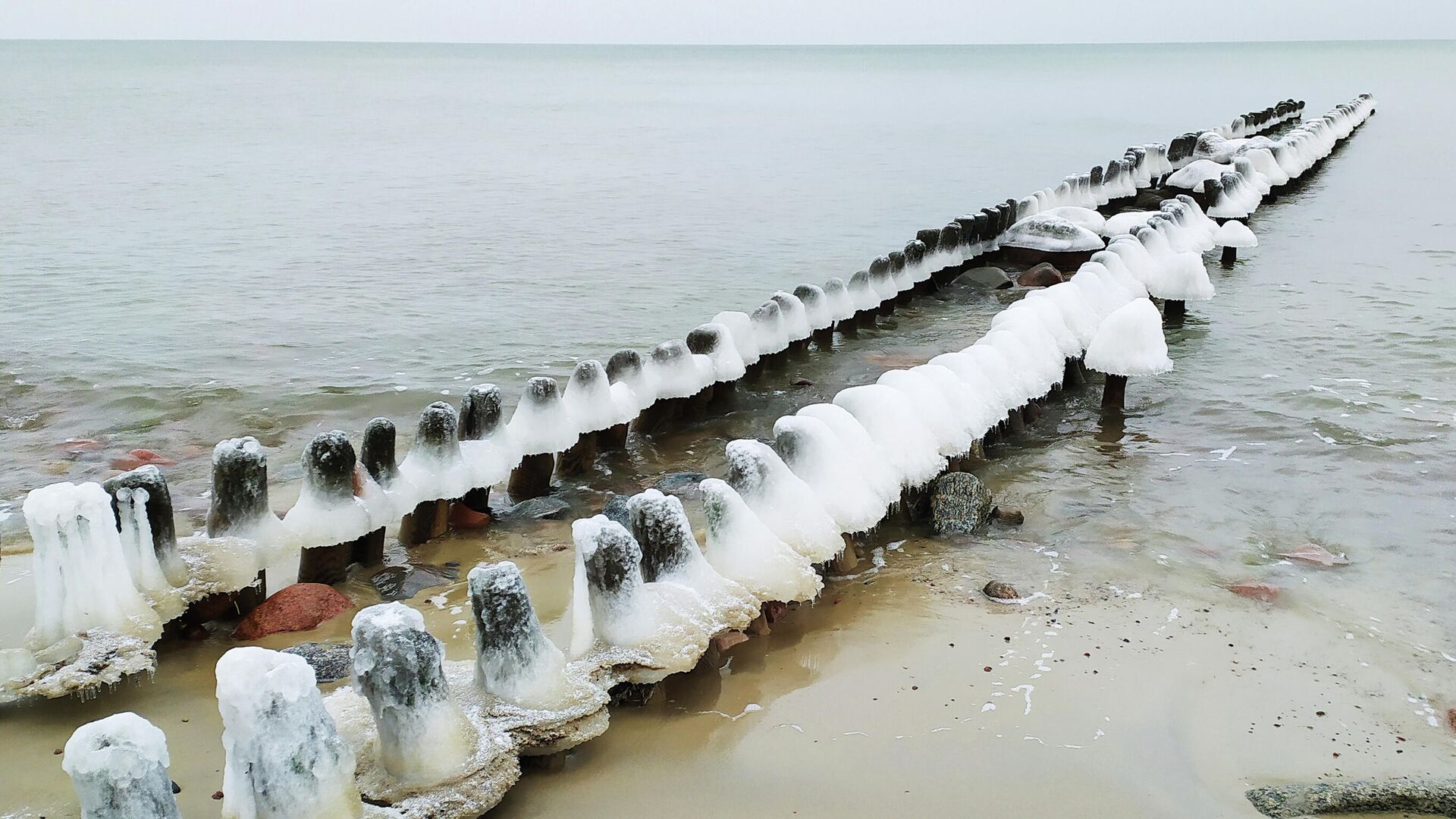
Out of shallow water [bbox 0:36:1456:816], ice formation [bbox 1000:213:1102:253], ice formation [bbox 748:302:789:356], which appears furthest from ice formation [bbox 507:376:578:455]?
ice formation [bbox 1000:213:1102:253]

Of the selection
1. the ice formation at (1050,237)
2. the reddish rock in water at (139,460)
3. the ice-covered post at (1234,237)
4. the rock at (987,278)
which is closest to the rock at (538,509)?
the reddish rock in water at (139,460)

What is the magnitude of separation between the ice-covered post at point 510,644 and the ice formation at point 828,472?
4.92 ft

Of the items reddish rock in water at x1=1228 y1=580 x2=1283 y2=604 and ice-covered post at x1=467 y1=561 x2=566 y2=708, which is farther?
reddish rock in water at x1=1228 y1=580 x2=1283 y2=604

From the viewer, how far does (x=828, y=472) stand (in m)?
4.29

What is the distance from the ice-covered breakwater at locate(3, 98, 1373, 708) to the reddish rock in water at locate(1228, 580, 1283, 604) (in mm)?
1251

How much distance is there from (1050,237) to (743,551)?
8066mm

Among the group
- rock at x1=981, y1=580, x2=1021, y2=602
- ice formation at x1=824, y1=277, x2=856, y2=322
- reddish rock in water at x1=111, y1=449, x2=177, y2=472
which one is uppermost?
ice formation at x1=824, y1=277, x2=856, y2=322

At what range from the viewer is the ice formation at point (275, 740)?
239 cm

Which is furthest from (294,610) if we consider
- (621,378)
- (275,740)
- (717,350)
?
(717,350)

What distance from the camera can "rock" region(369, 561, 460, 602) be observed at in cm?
426

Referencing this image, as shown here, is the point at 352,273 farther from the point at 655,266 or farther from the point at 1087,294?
the point at 1087,294

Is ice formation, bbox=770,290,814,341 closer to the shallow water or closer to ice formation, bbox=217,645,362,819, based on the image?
the shallow water

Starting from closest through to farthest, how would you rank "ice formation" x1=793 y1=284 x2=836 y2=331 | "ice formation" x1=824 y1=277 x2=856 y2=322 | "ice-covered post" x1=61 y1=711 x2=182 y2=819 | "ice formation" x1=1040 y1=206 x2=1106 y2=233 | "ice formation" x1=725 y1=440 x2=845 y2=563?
"ice-covered post" x1=61 y1=711 x2=182 y2=819 < "ice formation" x1=725 y1=440 x2=845 y2=563 < "ice formation" x1=793 y1=284 x2=836 y2=331 < "ice formation" x1=824 y1=277 x2=856 y2=322 < "ice formation" x1=1040 y1=206 x2=1106 y2=233

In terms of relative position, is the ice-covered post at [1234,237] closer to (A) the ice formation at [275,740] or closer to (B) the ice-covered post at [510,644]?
(B) the ice-covered post at [510,644]
